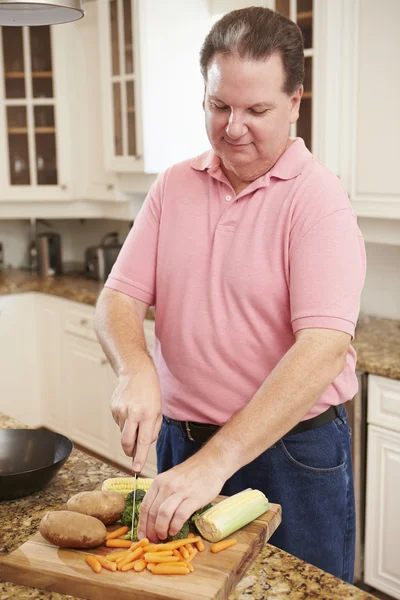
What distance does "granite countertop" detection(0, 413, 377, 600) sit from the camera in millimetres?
1019

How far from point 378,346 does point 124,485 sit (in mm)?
1387

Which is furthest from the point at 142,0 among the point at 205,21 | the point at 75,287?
the point at 75,287

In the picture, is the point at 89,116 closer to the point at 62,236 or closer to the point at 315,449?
the point at 62,236

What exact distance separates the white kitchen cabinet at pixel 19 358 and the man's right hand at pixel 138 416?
104 inches

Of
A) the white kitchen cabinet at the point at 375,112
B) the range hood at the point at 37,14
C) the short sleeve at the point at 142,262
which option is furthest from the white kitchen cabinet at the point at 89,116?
the range hood at the point at 37,14

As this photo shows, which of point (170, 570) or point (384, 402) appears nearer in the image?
point (170, 570)

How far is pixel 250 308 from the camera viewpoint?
1.42 metres

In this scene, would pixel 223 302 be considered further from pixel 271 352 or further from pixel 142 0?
pixel 142 0

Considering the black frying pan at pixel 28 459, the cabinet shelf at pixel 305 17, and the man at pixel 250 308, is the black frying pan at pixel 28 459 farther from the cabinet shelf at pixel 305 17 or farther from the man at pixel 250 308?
the cabinet shelf at pixel 305 17

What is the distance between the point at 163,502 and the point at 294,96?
2.57 ft

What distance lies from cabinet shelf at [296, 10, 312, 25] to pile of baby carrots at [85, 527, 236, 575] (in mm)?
1925

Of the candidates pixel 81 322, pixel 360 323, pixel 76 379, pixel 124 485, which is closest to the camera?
pixel 124 485

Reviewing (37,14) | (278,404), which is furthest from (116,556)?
(37,14)

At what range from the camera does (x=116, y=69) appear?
336cm
